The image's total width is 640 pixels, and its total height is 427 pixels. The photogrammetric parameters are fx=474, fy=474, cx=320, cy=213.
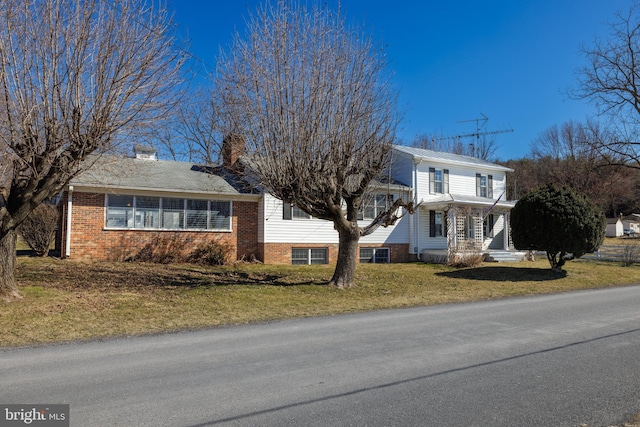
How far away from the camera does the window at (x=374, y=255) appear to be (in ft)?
76.7

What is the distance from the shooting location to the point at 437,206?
2444 centimetres

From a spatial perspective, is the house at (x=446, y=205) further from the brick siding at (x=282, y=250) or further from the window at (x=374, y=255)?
the brick siding at (x=282, y=250)

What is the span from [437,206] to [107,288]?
17.0m

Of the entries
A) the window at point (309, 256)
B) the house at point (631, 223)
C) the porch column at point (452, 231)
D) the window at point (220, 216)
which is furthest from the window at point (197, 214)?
the house at point (631, 223)

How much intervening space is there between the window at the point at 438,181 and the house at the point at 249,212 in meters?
0.05

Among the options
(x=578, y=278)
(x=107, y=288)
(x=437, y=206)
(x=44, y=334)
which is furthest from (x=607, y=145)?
(x=44, y=334)

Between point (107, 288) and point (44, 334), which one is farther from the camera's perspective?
point (107, 288)

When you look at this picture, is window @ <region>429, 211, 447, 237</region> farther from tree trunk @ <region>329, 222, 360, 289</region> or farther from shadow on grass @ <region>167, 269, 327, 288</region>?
tree trunk @ <region>329, 222, 360, 289</region>

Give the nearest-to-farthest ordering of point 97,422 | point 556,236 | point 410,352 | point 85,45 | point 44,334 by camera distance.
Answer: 1. point 97,422
2. point 410,352
3. point 44,334
4. point 85,45
5. point 556,236

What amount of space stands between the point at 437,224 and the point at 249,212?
34.6 ft

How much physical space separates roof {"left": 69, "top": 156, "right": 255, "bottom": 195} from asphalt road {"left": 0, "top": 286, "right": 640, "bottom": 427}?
11.1 metres

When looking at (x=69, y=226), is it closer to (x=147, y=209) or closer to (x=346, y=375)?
(x=147, y=209)

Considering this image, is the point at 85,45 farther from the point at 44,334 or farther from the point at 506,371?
the point at 506,371

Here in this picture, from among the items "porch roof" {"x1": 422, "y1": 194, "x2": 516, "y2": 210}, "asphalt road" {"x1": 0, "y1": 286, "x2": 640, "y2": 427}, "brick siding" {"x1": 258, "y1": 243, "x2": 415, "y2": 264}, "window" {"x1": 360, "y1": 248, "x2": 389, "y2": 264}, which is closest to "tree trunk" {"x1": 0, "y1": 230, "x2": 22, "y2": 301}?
"asphalt road" {"x1": 0, "y1": 286, "x2": 640, "y2": 427}
